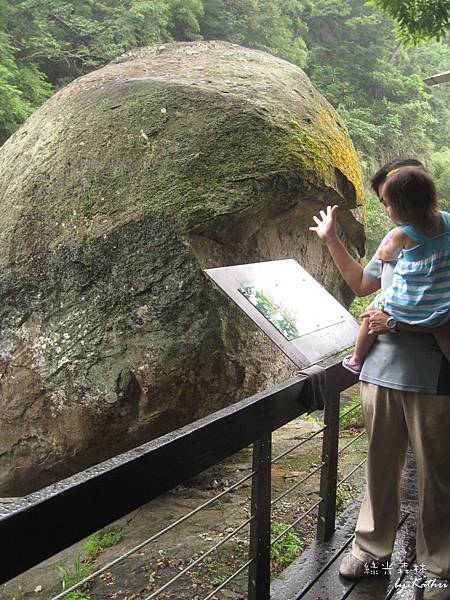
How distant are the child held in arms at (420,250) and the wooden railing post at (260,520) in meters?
0.70

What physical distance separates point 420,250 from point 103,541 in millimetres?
2975

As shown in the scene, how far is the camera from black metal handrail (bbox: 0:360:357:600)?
4.19 ft

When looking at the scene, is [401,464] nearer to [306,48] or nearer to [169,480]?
[169,480]

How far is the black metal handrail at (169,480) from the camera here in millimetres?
1276

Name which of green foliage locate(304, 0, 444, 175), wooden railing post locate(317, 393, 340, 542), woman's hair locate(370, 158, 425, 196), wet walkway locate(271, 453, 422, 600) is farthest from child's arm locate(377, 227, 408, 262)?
green foliage locate(304, 0, 444, 175)

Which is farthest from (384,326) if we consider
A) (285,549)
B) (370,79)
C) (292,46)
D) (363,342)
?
(370,79)

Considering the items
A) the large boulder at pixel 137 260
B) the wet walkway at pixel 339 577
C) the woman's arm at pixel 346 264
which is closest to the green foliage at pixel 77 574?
the large boulder at pixel 137 260

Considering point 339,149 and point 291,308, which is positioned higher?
point 339,149

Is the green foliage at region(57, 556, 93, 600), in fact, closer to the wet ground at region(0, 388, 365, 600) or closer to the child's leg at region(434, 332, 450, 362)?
the wet ground at region(0, 388, 365, 600)

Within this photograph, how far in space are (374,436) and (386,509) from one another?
12.8 inches

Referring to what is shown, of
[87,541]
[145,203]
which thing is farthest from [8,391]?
[145,203]

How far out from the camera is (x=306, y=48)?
18.8 meters

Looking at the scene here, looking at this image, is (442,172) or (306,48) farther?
(306,48)

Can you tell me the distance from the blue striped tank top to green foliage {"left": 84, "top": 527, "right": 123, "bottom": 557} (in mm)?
2707
